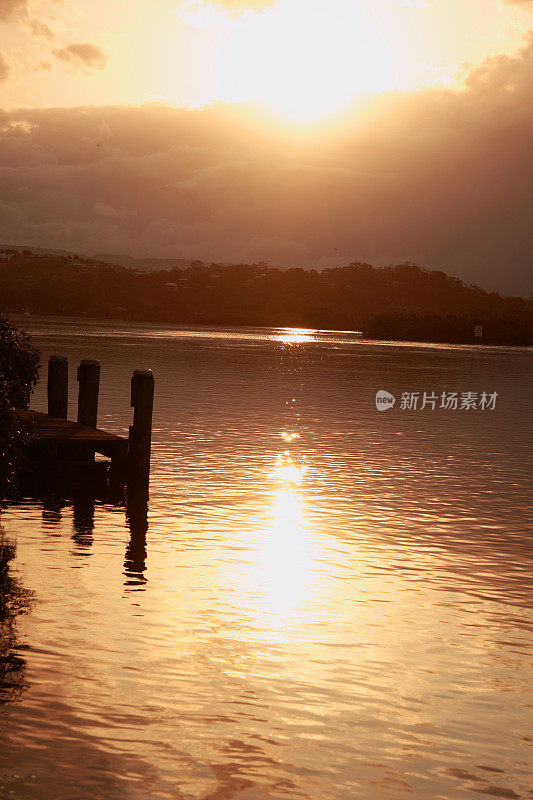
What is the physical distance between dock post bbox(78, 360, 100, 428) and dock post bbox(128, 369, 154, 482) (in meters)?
3.69

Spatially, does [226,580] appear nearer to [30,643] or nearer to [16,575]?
[16,575]

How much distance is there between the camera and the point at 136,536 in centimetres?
1869

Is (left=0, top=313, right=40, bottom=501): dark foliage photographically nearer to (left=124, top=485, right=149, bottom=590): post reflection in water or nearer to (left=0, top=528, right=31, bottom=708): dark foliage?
(left=0, top=528, right=31, bottom=708): dark foliage

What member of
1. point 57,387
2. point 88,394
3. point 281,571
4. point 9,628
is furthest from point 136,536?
point 57,387

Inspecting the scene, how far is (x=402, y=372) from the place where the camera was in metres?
88.7

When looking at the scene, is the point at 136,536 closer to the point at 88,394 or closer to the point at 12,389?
the point at 12,389

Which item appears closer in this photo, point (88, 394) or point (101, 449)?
point (101, 449)

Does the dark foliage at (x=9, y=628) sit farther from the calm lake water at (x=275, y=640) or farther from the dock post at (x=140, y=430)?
the dock post at (x=140, y=430)

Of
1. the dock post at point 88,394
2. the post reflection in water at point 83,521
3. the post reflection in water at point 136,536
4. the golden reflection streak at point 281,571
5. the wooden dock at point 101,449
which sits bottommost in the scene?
the post reflection in water at point 83,521

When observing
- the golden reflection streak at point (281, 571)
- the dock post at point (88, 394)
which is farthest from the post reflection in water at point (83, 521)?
the dock post at point (88, 394)

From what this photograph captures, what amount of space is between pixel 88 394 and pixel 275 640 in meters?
16.1

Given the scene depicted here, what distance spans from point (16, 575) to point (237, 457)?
49.4 ft

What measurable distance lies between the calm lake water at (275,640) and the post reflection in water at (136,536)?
0.27 ft

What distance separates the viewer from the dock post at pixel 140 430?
77.6ft
